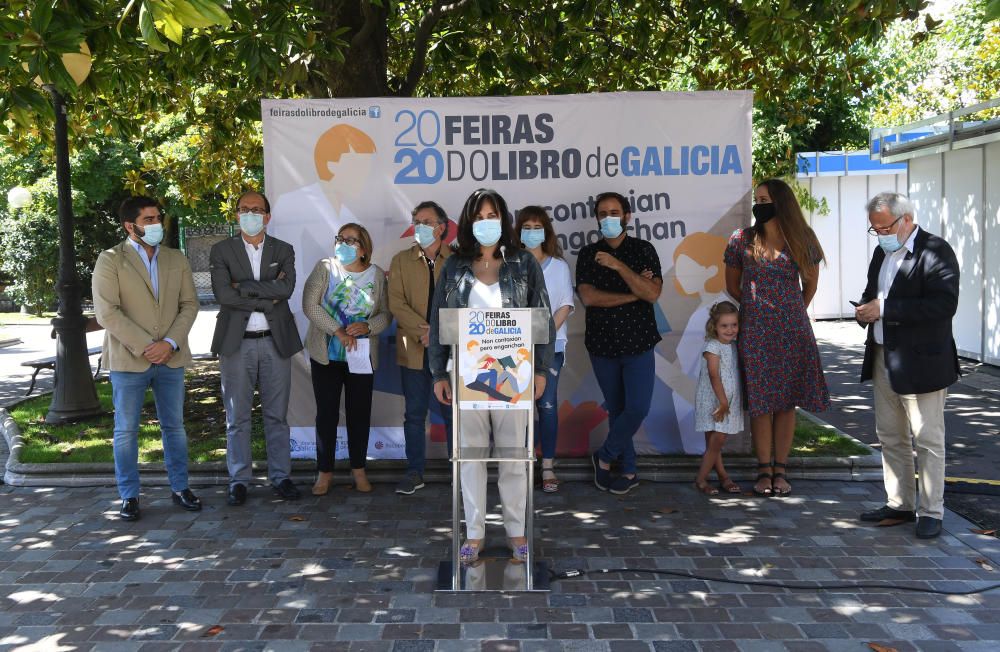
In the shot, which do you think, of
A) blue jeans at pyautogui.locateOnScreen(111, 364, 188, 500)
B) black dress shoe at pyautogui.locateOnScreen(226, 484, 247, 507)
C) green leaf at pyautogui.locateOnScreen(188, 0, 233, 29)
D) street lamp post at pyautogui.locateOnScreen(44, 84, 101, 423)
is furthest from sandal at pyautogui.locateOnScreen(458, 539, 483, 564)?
→ street lamp post at pyautogui.locateOnScreen(44, 84, 101, 423)

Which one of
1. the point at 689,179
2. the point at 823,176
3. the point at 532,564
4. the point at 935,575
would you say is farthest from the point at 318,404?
the point at 823,176

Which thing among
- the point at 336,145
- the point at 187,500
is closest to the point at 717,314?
the point at 336,145

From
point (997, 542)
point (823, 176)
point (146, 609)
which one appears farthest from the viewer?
point (823, 176)

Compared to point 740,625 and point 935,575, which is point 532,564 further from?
point 935,575

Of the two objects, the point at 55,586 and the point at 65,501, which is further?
the point at 65,501

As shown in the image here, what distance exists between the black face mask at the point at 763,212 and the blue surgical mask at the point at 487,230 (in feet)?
7.64

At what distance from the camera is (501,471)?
5.37m

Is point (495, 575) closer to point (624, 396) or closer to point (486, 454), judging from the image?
point (486, 454)

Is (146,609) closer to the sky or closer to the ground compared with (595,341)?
closer to the ground

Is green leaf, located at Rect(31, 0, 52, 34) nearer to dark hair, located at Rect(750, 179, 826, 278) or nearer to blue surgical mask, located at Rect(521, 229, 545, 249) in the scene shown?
blue surgical mask, located at Rect(521, 229, 545, 249)

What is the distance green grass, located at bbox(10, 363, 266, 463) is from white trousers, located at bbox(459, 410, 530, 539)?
324cm

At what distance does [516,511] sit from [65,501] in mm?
3811

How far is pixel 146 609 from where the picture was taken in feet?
15.9

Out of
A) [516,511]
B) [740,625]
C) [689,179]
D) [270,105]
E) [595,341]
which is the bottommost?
[740,625]
